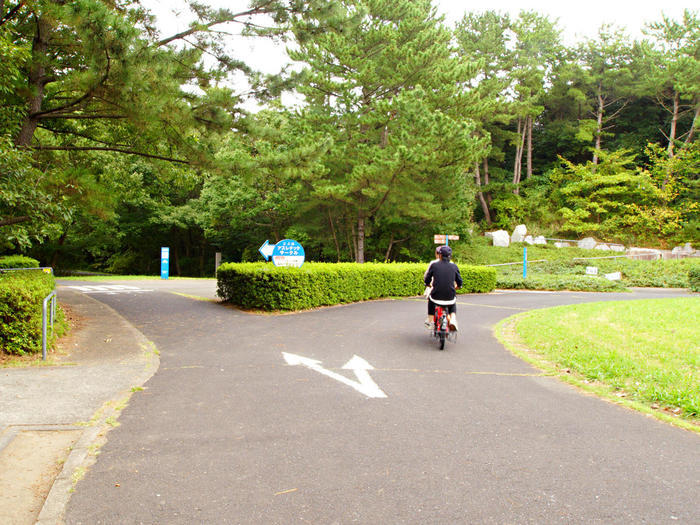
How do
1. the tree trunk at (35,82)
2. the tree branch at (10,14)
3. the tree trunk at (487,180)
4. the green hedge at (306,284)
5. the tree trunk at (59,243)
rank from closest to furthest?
the tree branch at (10,14) → the tree trunk at (35,82) → the green hedge at (306,284) → the tree trunk at (59,243) → the tree trunk at (487,180)

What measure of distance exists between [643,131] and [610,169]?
22.1 ft

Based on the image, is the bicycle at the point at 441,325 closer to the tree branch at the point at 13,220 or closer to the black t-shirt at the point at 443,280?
the black t-shirt at the point at 443,280

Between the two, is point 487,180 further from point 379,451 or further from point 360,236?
point 379,451

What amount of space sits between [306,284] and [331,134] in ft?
48.0

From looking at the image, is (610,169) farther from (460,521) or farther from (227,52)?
(460,521)

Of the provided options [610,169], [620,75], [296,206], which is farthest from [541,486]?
[620,75]

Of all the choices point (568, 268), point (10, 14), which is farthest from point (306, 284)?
point (568, 268)

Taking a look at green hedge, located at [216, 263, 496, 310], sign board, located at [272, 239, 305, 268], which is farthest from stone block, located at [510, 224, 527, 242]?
sign board, located at [272, 239, 305, 268]

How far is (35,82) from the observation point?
10.7m

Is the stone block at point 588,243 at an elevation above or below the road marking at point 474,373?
above

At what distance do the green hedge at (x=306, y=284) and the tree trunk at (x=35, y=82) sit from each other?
573 centimetres

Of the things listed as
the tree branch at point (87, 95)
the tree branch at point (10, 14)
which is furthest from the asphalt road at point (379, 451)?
the tree branch at point (10, 14)

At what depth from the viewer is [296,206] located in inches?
1183

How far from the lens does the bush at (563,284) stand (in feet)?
77.6
